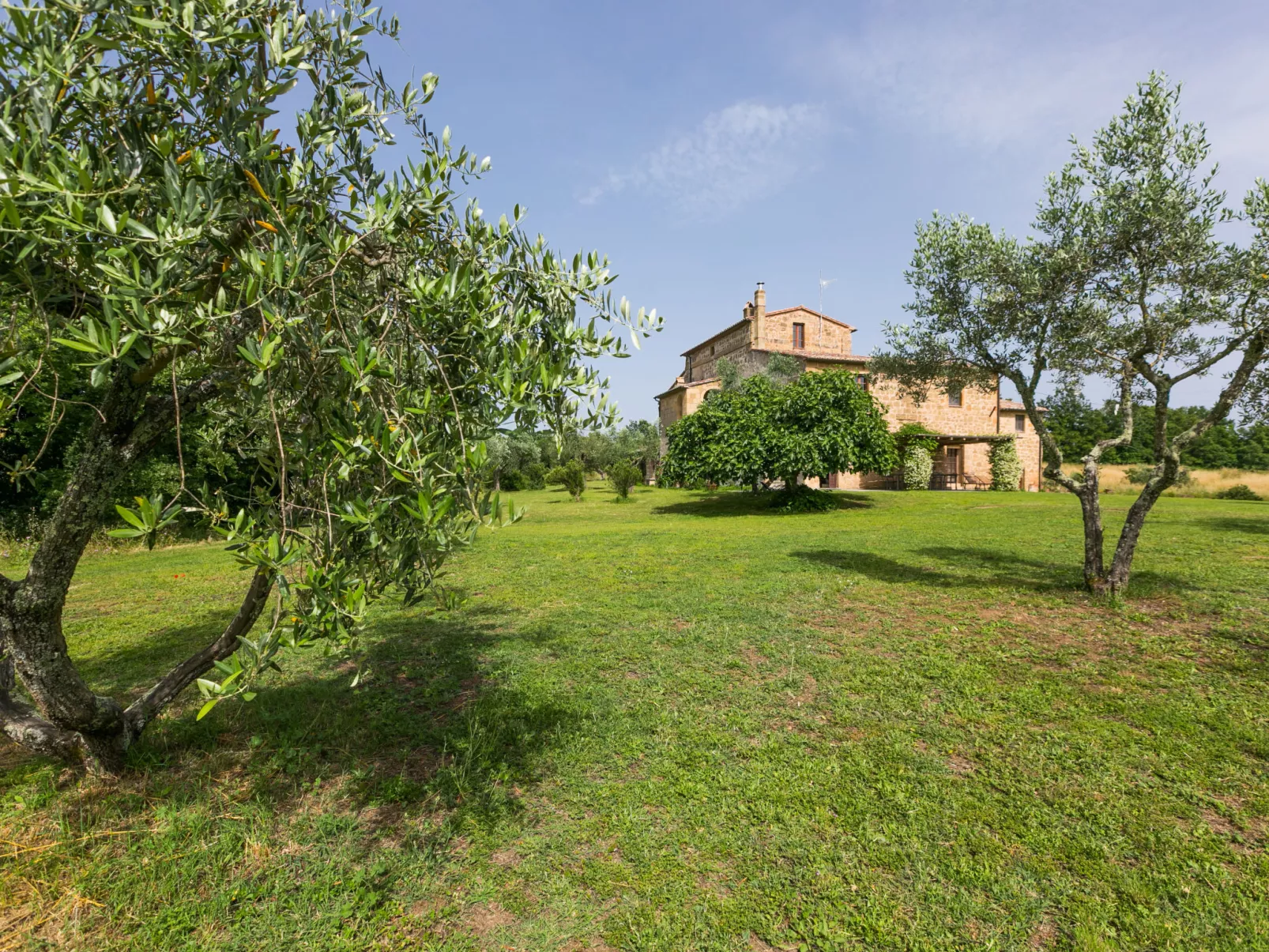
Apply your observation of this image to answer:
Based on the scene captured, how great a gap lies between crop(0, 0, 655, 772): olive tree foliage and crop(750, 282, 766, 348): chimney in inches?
1540

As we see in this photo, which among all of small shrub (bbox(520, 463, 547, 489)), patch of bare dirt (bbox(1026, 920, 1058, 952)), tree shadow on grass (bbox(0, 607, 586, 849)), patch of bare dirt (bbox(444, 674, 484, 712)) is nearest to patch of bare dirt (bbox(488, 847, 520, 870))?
tree shadow on grass (bbox(0, 607, 586, 849))

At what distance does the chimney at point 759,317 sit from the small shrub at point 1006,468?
16.9 meters

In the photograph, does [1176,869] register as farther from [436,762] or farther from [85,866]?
[85,866]

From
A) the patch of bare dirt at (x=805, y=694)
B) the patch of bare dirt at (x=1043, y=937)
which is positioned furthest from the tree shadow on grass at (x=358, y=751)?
the patch of bare dirt at (x=1043, y=937)

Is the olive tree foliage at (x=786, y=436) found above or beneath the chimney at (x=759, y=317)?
beneath

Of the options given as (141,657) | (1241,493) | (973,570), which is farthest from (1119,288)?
(1241,493)

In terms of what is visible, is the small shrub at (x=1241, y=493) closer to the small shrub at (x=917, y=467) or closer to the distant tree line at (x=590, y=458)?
the small shrub at (x=917, y=467)

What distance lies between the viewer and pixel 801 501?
25.9 metres

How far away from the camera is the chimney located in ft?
135

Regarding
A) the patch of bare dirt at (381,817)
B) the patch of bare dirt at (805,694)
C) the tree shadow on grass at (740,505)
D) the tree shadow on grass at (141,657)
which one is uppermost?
the tree shadow on grass at (740,505)

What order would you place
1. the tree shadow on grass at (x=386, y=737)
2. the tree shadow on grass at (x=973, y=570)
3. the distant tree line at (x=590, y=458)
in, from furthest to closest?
the distant tree line at (x=590, y=458) < the tree shadow on grass at (x=973, y=570) < the tree shadow on grass at (x=386, y=737)

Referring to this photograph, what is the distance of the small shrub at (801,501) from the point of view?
83.6 feet

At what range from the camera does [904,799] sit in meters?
4.52

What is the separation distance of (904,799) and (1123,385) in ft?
27.9
